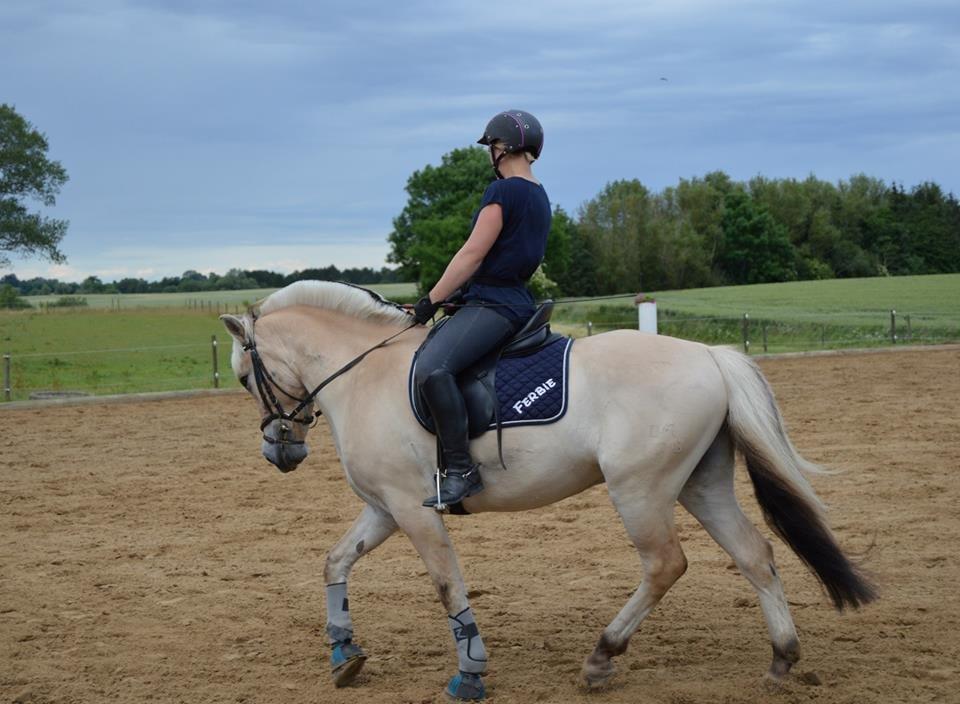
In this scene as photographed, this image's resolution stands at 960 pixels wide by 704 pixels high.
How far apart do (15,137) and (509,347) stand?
40.4 meters

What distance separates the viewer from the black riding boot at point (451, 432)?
5020mm

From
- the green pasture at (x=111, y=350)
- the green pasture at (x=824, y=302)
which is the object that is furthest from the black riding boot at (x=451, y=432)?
the green pasture at (x=824, y=302)

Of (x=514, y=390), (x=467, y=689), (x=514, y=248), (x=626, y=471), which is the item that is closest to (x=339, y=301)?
(x=514, y=248)

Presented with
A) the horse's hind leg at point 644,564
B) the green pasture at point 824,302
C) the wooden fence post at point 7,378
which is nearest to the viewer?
the horse's hind leg at point 644,564

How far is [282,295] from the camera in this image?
591 centimetres

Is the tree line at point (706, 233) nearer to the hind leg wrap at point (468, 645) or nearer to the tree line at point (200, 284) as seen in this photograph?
the tree line at point (200, 284)

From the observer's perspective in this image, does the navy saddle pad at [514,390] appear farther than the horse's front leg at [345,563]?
No

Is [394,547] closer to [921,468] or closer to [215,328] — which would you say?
[921,468]

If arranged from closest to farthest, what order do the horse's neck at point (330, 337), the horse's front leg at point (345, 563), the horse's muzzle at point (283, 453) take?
the horse's front leg at point (345, 563) → the horse's neck at point (330, 337) → the horse's muzzle at point (283, 453)

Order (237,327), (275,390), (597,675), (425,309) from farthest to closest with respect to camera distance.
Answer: (275,390) → (237,327) → (425,309) → (597,675)

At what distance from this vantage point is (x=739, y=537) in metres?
5.21

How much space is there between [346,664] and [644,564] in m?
1.62

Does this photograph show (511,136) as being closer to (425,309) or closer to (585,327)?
(425,309)

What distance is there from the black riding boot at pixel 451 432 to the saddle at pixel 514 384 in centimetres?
9
